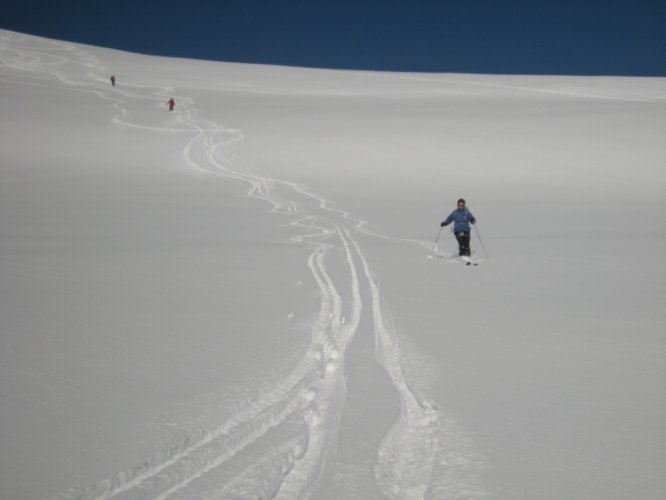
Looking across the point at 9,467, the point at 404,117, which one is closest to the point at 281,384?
the point at 9,467

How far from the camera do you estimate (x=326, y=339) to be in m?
A: 6.12

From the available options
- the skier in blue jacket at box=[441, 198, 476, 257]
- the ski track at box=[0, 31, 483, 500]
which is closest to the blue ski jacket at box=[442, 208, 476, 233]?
the skier in blue jacket at box=[441, 198, 476, 257]

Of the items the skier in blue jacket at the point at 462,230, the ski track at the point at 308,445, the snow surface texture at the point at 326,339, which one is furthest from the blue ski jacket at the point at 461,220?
the ski track at the point at 308,445

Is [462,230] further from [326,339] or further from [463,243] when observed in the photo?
[326,339]

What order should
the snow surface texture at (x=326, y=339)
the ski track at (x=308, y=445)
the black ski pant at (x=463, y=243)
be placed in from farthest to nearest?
the black ski pant at (x=463, y=243) < the snow surface texture at (x=326, y=339) < the ski track at (x=308, y=445)

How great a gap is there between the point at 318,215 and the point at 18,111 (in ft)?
86.0

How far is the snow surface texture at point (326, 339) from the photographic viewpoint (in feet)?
12.1

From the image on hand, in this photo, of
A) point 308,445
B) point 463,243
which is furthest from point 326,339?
point 463,243

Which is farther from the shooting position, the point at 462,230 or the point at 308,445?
the point at 462,230

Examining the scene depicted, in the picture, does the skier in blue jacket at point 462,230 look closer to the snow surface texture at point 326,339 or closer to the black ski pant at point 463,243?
the black ski pant at point 463,243

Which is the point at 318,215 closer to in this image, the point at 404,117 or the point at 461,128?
the point at 461,128

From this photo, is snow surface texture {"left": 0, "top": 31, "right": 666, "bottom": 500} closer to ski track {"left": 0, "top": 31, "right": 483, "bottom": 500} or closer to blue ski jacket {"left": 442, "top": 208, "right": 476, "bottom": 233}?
ski track {"left": 0, "top": 31, "right": 483, "bottom": 500}

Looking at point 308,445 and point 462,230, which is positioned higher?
point 462,230

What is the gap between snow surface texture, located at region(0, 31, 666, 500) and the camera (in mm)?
3693
